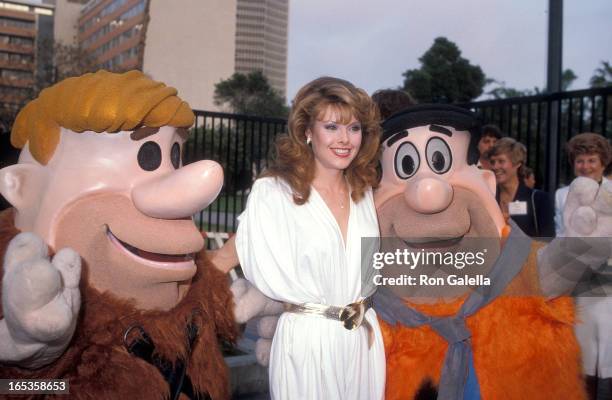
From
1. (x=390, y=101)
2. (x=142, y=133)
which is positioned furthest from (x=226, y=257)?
(x=390, y=101)

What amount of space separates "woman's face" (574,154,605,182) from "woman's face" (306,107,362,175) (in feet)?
5.48

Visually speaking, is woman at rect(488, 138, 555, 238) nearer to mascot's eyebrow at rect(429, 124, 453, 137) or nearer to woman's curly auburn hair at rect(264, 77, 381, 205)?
mascot's eyebrow at rect(429, 124, 453, 137)

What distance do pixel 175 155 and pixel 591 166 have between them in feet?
7.75

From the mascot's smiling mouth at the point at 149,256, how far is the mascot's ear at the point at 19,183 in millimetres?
337

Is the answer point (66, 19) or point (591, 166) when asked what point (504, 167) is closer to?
point (591, 166)

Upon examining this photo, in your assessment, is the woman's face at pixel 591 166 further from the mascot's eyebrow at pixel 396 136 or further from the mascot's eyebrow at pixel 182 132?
the mascot's eyebrow at pixel 182 132

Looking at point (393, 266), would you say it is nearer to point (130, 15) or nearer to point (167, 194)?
point (167, 194)

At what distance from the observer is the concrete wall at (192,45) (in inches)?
2037

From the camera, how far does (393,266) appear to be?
2721 mm

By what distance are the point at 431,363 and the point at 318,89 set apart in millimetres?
1278

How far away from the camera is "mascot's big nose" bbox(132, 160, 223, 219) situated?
7.38 feet

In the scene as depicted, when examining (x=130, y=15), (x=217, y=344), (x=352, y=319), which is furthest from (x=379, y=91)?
(x=130, y=15)

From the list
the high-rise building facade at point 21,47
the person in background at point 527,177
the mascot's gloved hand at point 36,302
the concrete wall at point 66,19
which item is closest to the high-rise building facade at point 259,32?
the concrete wall at point 66,19

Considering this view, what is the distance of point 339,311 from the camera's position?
2.38m
